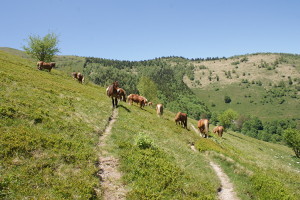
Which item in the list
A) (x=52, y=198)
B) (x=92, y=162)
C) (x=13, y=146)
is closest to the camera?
(x=52, y=198)

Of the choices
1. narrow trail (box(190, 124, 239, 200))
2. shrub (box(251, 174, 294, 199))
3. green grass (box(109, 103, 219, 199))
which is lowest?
narrow trail (box(190, 124, 239, 200))

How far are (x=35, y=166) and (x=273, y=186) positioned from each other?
14.0 meters

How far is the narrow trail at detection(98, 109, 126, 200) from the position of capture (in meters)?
9.92

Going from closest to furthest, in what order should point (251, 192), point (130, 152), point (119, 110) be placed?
1. point (251, 192)
2. point (130, 152)
3. point (119, 110)

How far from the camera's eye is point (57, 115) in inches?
667

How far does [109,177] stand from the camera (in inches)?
443

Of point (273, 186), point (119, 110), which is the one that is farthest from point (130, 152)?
point (119, 110)

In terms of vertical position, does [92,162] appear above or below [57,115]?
below

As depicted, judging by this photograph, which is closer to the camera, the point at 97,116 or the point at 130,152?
the point at 130,152

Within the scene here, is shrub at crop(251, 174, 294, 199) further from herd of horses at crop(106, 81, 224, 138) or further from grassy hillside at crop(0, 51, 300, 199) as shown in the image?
herd of horses at crop(106, 81, 224, 138)

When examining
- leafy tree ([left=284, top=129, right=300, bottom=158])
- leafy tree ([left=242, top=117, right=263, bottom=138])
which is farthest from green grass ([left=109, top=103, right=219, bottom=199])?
leafy tree ([left=242, top=117, right=263, bottom=138])

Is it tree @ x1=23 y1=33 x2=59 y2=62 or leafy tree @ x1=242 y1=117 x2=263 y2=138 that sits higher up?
tree @ x1=23 y1=33 x2=59 y2=62

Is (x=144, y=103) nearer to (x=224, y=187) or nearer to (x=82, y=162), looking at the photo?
(x=224, y=187)

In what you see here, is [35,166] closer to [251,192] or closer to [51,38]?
[251,192]
